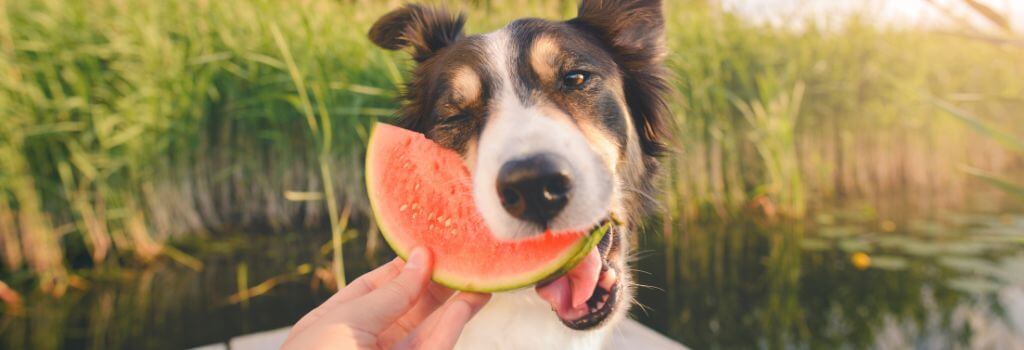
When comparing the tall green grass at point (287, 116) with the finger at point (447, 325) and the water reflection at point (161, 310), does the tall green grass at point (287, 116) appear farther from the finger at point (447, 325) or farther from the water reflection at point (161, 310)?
the finger at point (447, 325)

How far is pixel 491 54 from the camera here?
211 cm

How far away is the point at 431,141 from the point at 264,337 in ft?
Answer: 5.05

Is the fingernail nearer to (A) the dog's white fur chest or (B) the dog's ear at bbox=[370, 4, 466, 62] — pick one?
(A) the dog's white fur chest

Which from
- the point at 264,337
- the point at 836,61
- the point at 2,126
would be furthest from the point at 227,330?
the point at 836,61

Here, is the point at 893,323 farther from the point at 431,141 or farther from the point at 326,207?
the point at 326,207

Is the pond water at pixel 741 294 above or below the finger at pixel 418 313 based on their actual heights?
below

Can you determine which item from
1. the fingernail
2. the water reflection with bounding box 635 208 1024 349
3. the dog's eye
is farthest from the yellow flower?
the fingernail

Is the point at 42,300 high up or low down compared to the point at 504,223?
down

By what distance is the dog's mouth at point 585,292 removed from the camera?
1.75 metres

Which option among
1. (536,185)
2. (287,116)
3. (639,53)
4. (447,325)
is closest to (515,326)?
(447,325)

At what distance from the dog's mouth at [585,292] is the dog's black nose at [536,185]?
0.95ft

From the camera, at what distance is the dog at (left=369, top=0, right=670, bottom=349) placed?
5.09 feet

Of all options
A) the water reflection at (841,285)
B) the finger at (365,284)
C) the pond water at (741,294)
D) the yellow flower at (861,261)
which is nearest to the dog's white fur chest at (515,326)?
the finger at (365,284)

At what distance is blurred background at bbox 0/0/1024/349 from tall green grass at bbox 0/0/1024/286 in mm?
25
